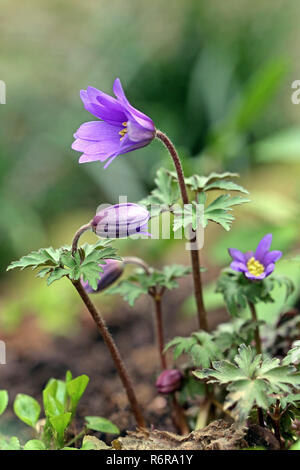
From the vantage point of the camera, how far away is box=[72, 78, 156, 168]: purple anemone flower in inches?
32.5

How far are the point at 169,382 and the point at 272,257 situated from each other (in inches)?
13.1

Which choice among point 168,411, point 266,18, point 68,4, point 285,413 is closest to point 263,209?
point 168,411

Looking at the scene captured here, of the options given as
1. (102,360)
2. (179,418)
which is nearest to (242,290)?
(179,418)

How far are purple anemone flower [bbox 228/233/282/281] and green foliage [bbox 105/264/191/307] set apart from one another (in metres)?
0.12

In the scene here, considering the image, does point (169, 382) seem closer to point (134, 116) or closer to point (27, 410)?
point (27, 410)

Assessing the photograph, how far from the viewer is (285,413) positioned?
32.6 inches

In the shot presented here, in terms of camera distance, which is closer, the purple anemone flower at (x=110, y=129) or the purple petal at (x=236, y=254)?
the purple anemone flower at (x=110, y=129)

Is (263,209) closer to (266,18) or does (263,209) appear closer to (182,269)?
(182,269)

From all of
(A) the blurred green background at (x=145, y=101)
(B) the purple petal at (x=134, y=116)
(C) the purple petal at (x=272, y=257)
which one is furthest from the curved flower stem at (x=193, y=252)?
(A) the blurred green background at (x=145, y=101)

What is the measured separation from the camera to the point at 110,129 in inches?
35.6

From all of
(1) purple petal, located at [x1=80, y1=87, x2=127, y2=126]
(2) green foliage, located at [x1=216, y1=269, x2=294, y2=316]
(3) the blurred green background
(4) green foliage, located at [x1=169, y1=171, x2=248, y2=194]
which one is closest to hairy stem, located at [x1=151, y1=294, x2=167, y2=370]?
(2) green foliage, located at [x1=216, y1=269, x2=294, y2=316]

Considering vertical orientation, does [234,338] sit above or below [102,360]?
above

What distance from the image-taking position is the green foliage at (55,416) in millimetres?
895

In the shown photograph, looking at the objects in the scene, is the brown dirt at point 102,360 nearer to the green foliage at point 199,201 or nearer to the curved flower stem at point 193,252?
the curved flower stem at point 193,252
